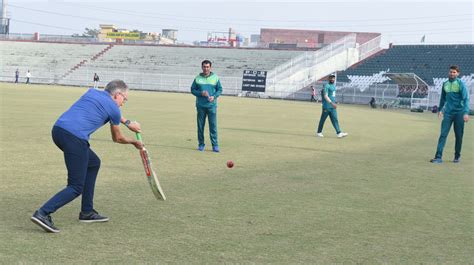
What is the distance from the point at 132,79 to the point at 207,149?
1961 inches

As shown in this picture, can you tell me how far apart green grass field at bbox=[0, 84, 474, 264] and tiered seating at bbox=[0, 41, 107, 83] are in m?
54.1

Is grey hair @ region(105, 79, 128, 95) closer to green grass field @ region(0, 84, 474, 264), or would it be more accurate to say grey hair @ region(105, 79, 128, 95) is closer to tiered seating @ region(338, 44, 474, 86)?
green grass field @ region(0, 84, 474, 264)

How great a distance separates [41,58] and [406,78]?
1631 inches

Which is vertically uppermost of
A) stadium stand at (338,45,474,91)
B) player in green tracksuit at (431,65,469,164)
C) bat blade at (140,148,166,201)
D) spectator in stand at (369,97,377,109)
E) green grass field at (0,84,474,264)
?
stadium stand at (338,45,474,91)

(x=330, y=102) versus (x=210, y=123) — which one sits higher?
(x=330, y=102)

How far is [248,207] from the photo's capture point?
8.16 meters

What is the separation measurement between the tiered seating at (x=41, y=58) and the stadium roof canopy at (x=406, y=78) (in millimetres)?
34703

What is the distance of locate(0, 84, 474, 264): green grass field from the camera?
6.03m

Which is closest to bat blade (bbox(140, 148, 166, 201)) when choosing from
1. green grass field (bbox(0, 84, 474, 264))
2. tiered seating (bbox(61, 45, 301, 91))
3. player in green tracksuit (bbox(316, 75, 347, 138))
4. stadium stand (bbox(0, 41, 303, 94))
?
green grass field (bbox(0, 84, 474, 264))

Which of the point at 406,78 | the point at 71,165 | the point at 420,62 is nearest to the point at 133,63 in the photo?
the point at 420,62

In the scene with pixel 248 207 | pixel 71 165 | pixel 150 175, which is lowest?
pixel 248 207

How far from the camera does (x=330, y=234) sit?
686 centimetres

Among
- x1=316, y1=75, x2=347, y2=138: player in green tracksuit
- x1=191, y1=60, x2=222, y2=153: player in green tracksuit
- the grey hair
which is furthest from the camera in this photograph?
x1=316, y1=75, x2=347, y2=138: player in green tracksuit

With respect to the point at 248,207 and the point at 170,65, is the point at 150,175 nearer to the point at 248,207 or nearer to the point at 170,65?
the point at 248,207
